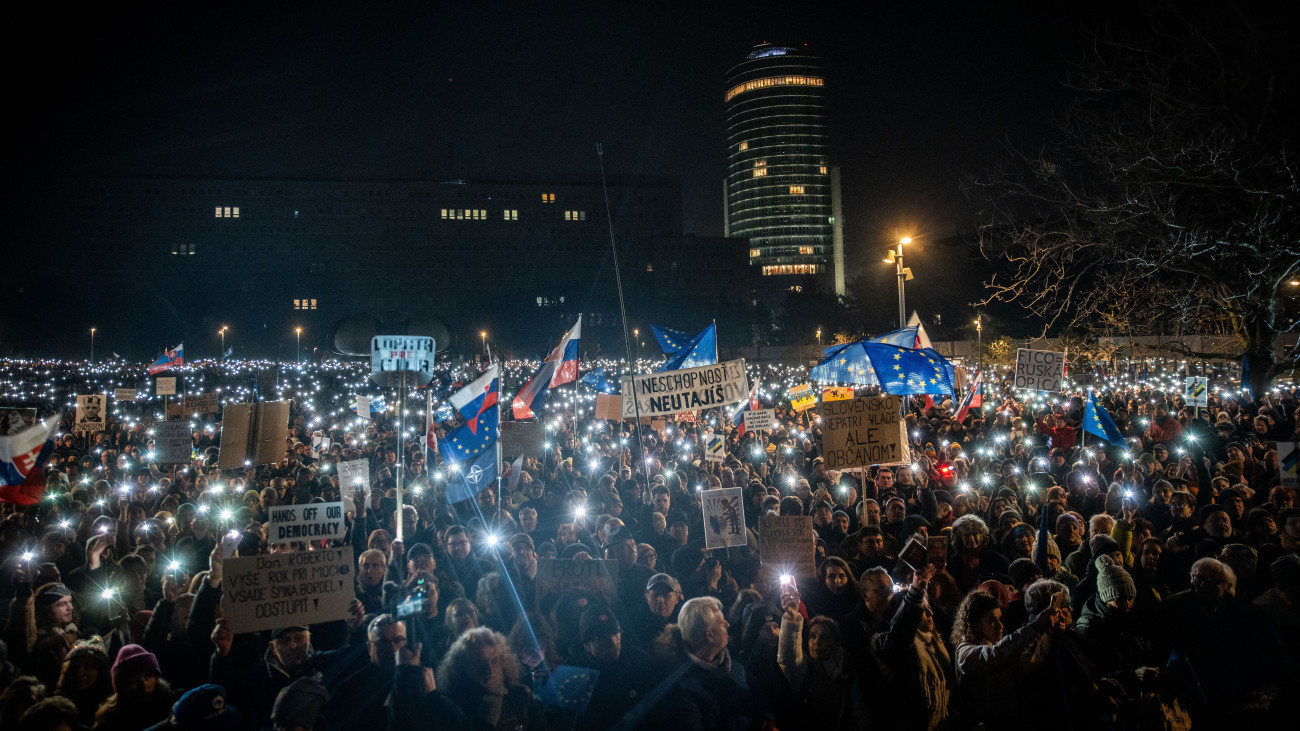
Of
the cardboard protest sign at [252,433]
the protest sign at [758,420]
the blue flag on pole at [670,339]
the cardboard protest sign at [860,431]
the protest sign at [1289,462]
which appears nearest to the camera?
the cardboard protest sign at [860,431]

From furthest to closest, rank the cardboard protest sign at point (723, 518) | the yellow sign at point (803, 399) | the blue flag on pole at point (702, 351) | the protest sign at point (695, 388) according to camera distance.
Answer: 1. the yellow sign at point (803, 399)
2. the blue flag on pole at point (702, 351)
3. the protest sign at point (695, 388)
4. the cardboard protest sign at point (723, 518)

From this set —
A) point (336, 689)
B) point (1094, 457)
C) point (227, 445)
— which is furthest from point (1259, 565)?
point (227, 445)

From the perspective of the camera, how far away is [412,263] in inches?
4151

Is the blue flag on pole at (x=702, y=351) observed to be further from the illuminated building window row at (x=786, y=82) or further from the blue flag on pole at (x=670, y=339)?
the illuminated building window row at (x=786, y=82)

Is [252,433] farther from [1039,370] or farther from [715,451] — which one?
[1039,370]

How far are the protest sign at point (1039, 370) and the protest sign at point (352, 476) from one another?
9644 mm

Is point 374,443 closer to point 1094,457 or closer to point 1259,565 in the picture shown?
point 1094,457

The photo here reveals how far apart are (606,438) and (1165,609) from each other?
1215 centimetres

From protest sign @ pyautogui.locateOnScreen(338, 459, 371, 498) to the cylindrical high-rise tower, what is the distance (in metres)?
146

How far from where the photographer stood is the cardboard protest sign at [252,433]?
9766mm

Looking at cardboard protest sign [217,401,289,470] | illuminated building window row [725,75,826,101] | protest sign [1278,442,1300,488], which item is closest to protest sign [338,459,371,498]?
cardboard protest sign [217,401,289,470]

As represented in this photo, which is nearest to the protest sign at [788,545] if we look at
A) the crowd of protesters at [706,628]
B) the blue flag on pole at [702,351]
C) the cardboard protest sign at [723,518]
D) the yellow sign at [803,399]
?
the crowd of protesters at [706,628]

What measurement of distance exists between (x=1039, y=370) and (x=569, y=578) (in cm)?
1001

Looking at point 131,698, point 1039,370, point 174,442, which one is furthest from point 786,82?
point 131,698
